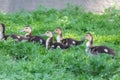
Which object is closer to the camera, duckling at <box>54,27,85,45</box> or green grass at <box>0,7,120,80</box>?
green grass at <box>0,7,120,80</box>

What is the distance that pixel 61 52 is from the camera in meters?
7.45

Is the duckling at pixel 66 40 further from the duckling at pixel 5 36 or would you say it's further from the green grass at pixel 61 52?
the duckling at pixel 5 36

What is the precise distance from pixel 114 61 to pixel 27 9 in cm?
459

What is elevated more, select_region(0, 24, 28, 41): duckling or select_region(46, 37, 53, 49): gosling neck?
select_region(0, 24, 28, 41): duckling

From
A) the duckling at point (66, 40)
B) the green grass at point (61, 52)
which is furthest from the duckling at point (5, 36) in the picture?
the duckling at point (66, 40)

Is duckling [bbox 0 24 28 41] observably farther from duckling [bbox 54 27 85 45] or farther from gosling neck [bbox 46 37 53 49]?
duckling [bbox 54 27 85 45]

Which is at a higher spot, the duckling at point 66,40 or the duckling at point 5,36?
the duckling at point 5,36

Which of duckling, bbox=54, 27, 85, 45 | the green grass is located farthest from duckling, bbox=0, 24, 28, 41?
duckling, bbox=54, 27, 85, 45

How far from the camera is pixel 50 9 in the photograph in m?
10.9

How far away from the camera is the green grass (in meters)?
6.59

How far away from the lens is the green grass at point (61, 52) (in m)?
6.59

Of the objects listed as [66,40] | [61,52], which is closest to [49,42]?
[66,40]

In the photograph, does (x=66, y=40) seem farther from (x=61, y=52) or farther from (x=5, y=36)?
(x=5, y=36)

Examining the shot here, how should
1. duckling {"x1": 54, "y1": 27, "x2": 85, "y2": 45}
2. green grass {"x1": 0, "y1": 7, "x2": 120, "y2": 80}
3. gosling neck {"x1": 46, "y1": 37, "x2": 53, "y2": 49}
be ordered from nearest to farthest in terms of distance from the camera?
green grass {"x1": 0, "y1": 7, "x2": 120, "y2": 80}
gosling neck {"x1": 46, "y1": 37, "x2": 53, "y2": 49}
duckling {"x1": 54, "y1": 27, "x2": 85, "y2": 45}
